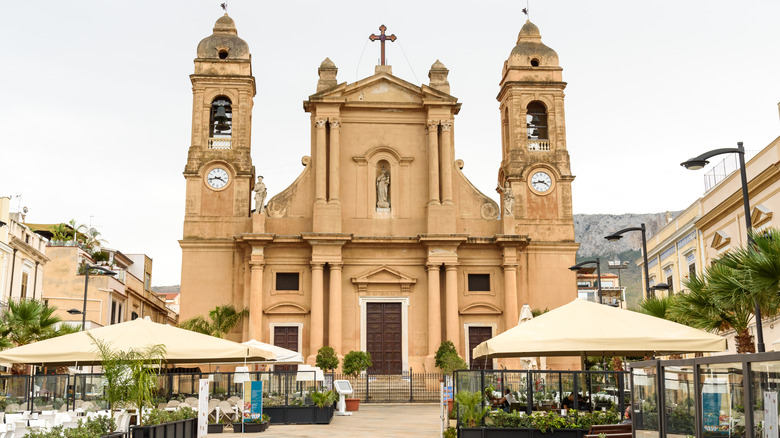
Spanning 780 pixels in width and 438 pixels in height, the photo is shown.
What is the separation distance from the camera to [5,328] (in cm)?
2527

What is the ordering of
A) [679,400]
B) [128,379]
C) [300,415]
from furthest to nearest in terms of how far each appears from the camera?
[300,415]
[128,379]
[679,400]

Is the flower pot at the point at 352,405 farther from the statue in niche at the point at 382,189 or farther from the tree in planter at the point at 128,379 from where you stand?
the tree in planter at the point at 128,379

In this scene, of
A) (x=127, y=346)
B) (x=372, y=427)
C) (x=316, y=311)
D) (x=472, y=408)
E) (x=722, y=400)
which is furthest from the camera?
(x=316, y=311)

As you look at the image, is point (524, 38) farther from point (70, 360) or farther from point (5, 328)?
point (70, 360)

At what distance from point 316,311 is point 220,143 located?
9186mm

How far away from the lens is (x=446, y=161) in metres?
38.9

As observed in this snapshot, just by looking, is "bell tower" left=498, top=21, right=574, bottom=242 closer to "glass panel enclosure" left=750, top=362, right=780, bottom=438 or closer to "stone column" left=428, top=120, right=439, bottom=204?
"stone column" left=428, top=120, right=439, bottom=204

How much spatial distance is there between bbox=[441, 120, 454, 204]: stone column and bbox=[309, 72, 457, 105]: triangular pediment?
123 cm

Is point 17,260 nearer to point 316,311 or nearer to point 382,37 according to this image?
point 316,311

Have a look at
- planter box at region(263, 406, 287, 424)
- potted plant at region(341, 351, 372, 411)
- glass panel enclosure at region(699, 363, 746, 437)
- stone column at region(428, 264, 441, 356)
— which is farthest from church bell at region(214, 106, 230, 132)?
glass panel enclosure at region(699, 363, 746, 437)

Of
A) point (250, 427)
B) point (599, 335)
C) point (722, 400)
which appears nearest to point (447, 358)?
point (250, 427)

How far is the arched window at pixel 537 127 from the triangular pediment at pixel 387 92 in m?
4.49

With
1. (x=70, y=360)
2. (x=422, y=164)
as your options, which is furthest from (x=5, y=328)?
(x=422, y=164)

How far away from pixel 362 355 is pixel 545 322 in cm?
2000
